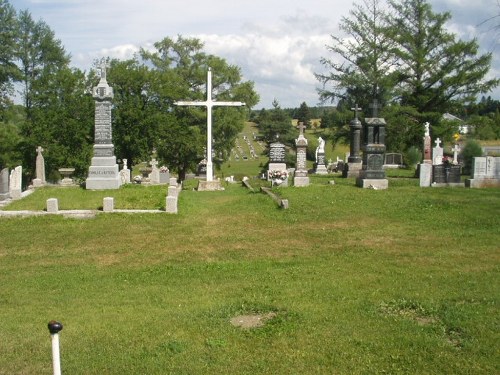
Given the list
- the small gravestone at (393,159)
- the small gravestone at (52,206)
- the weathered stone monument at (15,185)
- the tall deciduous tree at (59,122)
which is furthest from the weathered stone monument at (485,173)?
the tall deciduous tree at (59,122)

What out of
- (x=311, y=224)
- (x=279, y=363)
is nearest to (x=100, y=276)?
(x=279, y=363)

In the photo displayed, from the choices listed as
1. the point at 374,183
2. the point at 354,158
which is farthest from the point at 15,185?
the point at 354,158

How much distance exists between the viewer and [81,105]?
32.3m

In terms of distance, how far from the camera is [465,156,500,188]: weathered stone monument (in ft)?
65.7

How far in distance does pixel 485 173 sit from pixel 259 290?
1533 cm

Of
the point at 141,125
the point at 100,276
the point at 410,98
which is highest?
the point at 410,98

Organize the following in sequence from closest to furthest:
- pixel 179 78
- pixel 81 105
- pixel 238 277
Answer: pixel 238 277 → pixel 81 105 → pixel 179 78

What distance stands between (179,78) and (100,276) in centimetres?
3088

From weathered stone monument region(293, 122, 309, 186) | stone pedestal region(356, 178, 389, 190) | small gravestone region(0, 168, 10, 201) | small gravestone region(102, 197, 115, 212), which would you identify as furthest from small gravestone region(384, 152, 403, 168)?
small gravestone region(0, 168, 10, 201)

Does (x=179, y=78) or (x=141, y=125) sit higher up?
(x=179, y=78)

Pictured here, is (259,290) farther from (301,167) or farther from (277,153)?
(277,153)

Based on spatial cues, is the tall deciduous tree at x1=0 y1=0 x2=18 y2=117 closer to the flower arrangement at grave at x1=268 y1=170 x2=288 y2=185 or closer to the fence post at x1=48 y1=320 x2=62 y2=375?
the flower arrangement at grave at x1=268 y1=170 x2=288 y2=185

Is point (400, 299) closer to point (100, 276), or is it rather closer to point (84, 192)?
point (100, 276)

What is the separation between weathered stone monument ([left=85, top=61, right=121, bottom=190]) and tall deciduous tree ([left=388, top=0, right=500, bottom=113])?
923 inches
